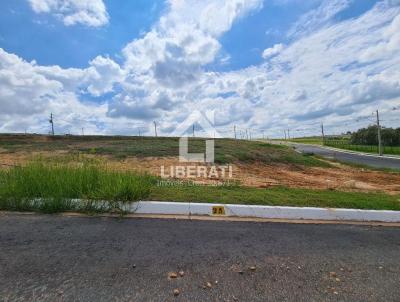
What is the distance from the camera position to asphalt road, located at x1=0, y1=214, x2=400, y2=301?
8.43ft

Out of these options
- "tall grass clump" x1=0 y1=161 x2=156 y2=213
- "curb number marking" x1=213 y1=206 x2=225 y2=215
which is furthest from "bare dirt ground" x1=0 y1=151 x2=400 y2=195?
"curb number marking" x1=213 y1=206 x2=225 y2=215

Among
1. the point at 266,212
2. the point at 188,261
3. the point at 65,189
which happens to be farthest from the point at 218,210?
the point at 65,189

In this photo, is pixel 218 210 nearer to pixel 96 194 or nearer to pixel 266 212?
pixel 266 212

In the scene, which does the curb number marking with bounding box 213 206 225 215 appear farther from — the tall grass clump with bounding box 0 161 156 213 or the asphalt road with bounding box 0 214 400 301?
the tall grass clump with bounding box 0 161 156 213

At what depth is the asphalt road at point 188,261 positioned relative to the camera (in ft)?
8.43

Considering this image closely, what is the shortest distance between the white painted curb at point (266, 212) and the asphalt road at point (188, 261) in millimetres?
729

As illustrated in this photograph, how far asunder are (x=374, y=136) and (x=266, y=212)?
210 ft

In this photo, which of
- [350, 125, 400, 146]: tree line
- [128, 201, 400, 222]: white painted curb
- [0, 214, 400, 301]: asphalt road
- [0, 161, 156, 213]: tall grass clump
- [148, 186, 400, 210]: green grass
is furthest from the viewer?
[350, 125, 400, 146]: tree line

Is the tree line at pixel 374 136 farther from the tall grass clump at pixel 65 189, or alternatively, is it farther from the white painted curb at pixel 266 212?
the tall grass clump at pixel 65 189

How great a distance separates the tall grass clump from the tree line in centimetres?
6207

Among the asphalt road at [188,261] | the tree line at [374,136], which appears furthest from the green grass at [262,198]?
the tree line at [374,136]

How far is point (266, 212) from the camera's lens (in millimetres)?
5492

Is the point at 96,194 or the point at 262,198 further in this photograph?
the point at 262,198

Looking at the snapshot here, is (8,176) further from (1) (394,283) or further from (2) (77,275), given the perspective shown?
(1) (394,283)
